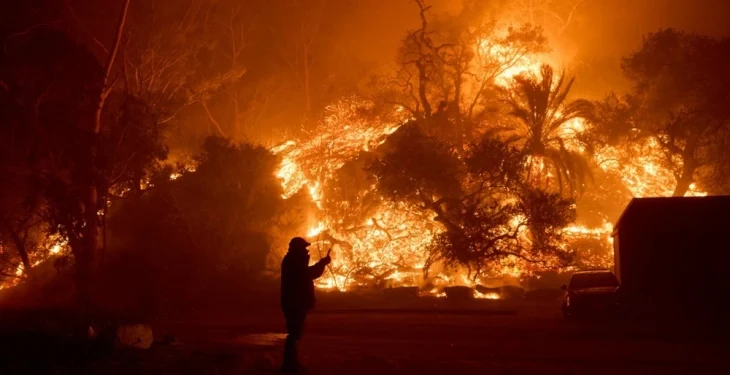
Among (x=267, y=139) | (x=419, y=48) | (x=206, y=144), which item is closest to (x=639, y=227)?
(x=419, y=48)

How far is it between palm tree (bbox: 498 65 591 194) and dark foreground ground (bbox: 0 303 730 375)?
1374cm

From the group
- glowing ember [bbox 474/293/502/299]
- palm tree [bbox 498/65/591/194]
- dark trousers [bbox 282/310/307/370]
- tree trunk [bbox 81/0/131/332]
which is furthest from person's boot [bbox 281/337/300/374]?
palm tree [bbox 498/65/591/194]

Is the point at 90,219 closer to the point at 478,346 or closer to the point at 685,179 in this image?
the point at 478,346

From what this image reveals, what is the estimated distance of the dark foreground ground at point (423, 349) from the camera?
408 inches

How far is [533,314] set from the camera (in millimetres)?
22594

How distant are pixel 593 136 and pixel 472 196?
11.9 m

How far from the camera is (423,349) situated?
1345 centimetres

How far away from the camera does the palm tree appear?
33.6 metres

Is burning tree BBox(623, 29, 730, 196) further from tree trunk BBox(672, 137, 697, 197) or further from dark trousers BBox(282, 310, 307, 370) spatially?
dark trousers BBox(282, 310, 307, 370)

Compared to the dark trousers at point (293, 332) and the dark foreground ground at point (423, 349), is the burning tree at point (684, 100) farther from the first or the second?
the dark trousers at point (293, 332)

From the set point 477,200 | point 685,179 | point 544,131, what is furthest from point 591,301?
point 685,179

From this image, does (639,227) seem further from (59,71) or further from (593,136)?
(59,71)

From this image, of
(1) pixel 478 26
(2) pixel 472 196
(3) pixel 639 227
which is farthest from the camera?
(1) pixel 478 26

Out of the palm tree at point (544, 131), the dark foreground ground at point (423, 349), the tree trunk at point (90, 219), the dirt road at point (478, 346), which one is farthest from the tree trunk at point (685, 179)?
the tree trunk at point (90, 219)
